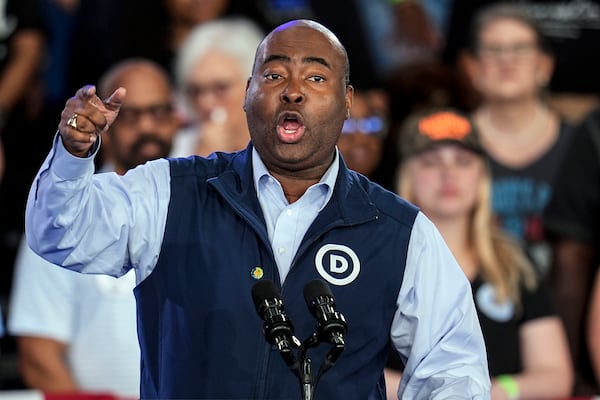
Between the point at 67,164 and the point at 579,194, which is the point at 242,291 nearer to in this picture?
the point at 67,164

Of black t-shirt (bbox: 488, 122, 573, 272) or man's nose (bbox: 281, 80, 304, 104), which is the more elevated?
man's nose (bbox: 281, 80, 304, 104)

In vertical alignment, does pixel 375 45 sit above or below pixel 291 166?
above

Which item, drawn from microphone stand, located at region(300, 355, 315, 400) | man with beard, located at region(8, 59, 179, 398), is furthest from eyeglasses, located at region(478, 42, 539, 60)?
microphone stand, located at region(300, 355, 315, 400)

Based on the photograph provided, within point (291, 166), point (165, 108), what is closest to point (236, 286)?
point (291, 166)

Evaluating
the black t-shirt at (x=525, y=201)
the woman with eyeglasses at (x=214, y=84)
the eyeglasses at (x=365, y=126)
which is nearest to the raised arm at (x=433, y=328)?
the woman with eyeglasses at (x=214, y=84)

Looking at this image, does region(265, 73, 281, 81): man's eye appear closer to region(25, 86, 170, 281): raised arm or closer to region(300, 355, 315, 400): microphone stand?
Answer: region(25, 86, 170, 281): raised arm

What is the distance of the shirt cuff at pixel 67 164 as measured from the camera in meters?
2.68

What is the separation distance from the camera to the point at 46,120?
252 inches

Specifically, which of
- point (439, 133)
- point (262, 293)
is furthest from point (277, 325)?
point (439, 133)

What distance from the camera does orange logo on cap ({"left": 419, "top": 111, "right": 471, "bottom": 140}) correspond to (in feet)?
18.0

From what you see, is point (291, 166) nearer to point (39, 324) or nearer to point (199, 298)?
point (199, 298)

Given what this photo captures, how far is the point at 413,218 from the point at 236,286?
0.50m

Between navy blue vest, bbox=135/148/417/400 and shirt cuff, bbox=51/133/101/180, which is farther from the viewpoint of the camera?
navy blue vest, bbox=135/148/417/400

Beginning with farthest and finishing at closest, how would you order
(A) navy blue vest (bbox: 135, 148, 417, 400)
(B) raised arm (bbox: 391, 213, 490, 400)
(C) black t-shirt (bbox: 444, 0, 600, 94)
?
(C) black t-shirt (bbox: 444, 0, 600, 94) → (B) raised arm (bbox: 391, 213, 490, 400) → (A) navy blue vest (bbox: 135, 148, 417, 400)
